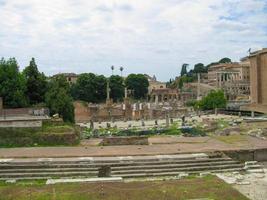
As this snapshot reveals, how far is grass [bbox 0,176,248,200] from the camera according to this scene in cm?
1242

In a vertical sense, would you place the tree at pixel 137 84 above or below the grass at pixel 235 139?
above

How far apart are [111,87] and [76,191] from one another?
79314 mm

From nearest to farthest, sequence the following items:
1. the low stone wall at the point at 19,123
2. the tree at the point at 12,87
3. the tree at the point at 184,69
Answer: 1. the low stone wall at the point at 19,123
2. the tree at the point at 12,87
3. the tree at the point at 184,69

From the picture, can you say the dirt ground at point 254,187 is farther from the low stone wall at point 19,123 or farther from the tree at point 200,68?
the tree at point 200,68

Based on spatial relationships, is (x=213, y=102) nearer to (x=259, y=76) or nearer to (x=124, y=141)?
(x=259, y=76)

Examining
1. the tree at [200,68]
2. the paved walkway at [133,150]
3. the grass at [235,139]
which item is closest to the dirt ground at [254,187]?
the paved walkway at [133,150]

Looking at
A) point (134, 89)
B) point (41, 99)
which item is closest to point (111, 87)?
point (134, 89)

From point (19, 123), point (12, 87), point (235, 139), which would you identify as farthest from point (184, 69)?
point (19, 123)

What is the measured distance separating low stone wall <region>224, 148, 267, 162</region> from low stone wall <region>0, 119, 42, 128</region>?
11.0 metres

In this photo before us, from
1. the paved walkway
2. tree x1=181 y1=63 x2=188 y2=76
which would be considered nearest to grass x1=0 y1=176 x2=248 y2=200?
the paved walkway

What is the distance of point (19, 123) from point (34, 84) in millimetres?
15324

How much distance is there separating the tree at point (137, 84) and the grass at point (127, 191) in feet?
302

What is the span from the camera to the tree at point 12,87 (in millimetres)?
35281

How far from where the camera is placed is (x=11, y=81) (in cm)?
3578
